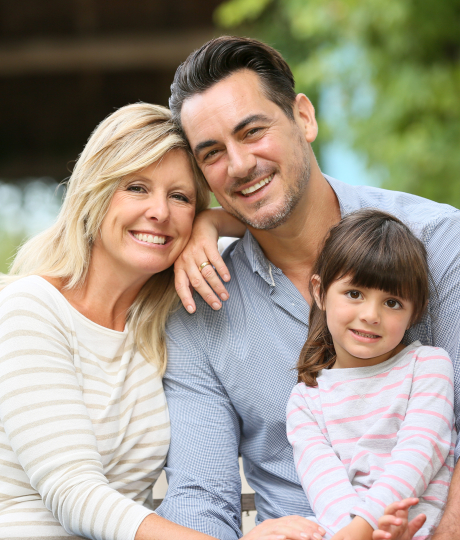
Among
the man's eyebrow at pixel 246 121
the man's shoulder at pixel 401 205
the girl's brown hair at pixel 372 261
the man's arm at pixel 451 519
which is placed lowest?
the man's arm at pixel 451 519

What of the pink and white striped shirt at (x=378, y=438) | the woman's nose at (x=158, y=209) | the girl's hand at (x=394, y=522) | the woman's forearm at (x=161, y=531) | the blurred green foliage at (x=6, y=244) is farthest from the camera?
the blurred green foliage at (x=6, y=244)

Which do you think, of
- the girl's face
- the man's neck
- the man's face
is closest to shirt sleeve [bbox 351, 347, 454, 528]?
the girl's face

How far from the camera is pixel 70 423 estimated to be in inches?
63.6

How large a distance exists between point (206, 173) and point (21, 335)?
0.77m

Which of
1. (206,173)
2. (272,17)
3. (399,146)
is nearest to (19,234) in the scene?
(272,17)

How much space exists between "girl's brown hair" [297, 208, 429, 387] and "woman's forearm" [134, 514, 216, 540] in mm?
496

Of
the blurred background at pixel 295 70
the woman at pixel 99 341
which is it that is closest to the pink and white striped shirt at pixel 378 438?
the woman at pixel 99 341

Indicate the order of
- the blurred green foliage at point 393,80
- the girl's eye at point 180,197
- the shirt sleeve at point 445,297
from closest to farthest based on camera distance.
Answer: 1. the shirt sleeve at point 445,297
2. the girl's eye at point 180,197
3. the blurred green foliage at point 393,80

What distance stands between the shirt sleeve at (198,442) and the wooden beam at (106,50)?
581 cm

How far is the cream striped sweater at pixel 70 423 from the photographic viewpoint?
5.14ft

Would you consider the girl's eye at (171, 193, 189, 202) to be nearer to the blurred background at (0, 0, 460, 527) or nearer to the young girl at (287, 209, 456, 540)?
the blurred background at (0, 0, 460, 527)

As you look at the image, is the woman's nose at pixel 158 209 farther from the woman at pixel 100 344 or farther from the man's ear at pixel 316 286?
the man's ear at pixel 316 286

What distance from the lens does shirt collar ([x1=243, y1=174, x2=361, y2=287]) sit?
2039mm

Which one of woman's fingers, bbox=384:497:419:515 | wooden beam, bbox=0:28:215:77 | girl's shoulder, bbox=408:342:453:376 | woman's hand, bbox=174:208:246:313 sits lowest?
woman's fingers, bbox=384:497:419:515
